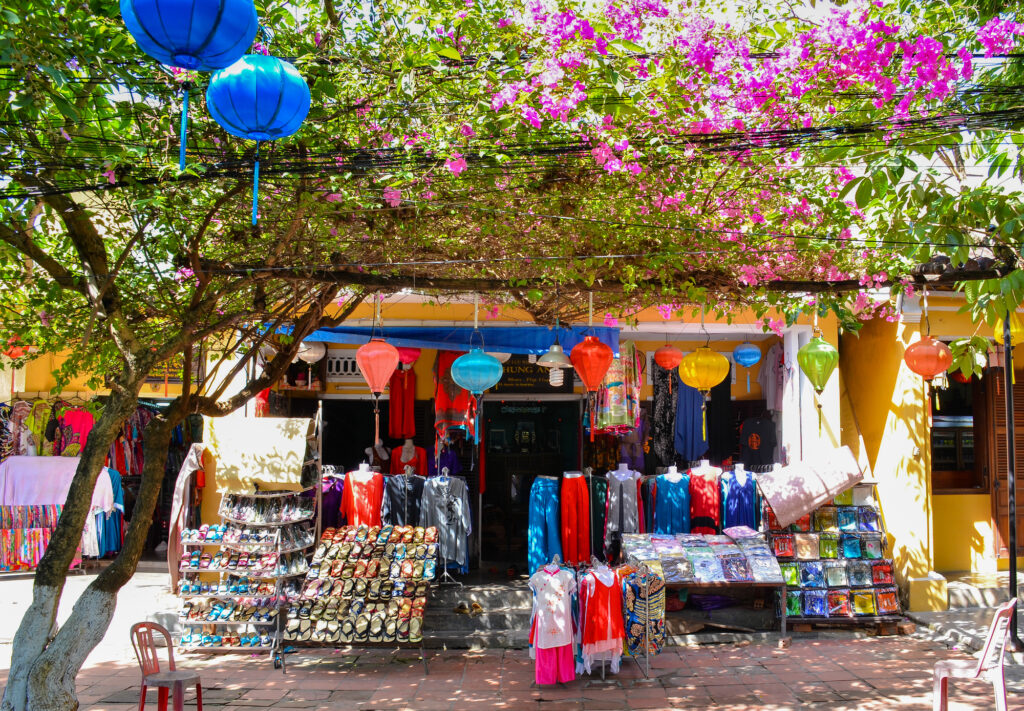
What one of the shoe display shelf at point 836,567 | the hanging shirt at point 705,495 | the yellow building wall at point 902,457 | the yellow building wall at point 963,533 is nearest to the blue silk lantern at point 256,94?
the hanging shirt at point 705,495

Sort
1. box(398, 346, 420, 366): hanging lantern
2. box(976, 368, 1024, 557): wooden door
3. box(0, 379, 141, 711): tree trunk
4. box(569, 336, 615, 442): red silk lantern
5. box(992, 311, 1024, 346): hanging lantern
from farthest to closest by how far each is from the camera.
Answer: box(976, 368, 1024, 557): wooden door
box(398, 346, 420, 366): hanging lantern
box(569, 336, 615, 442): red silk lantern
box(992, 311, 1024, 346): hanging lantern
box(0, 379, 141, 711): tree trunk

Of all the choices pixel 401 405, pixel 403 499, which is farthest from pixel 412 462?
pixel 403 499

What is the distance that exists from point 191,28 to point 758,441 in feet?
31.1

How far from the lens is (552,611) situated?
7.32m

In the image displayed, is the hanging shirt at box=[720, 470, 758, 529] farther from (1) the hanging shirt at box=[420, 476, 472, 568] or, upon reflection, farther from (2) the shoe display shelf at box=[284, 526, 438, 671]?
(2) the shoe display shelf at box=[284, 526, 438, 671]

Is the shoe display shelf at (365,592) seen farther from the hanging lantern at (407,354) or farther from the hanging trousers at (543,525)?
the hanging lantern at (407,354)

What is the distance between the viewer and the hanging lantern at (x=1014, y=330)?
7.90 m

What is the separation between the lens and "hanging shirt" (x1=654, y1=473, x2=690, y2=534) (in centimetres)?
963

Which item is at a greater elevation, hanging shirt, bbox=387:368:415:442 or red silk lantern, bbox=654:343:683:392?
red silk lantern, bbox=654:343:683:392

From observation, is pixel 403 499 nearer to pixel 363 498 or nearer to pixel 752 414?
pixel 363 498

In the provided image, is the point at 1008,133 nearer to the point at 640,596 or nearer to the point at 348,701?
the point at 640,596

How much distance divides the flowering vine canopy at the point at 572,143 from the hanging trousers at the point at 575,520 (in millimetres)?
2628

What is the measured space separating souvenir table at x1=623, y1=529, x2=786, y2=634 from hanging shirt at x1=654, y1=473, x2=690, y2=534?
0.45 metres

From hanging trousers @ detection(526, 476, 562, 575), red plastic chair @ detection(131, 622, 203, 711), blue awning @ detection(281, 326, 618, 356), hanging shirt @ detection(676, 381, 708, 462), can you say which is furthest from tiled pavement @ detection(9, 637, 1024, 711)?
blue awning @ detection(281, 326, 618, 356)
